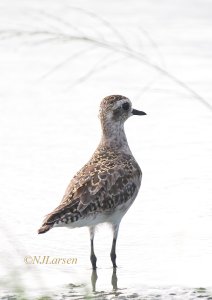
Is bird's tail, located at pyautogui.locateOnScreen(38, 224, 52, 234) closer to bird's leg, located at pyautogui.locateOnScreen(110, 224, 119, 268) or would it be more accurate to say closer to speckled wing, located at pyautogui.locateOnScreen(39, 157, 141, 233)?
speckled wing, located at pyautogui.locateOnScreen(39, 157, 141, 233)

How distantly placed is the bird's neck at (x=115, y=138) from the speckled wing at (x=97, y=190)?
0.33 meters

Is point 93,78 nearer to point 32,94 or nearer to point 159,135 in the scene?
point 32,94

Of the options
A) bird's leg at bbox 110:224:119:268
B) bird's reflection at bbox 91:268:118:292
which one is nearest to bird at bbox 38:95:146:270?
bird's leg at bbox 110:224:119:268

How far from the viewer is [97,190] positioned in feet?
36.0

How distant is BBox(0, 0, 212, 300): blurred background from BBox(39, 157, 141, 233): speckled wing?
1.54ft

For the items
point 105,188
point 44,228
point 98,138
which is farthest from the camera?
point 98,138

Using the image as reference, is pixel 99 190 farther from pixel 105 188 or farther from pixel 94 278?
pixel 94 278

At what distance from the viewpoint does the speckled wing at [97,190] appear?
416 inches

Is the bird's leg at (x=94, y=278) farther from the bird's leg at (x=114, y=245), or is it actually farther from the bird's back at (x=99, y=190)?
the bird's back at (x=99, y=190)

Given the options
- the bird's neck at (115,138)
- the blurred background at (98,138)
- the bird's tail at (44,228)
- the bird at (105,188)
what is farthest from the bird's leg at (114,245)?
the bird's neck at (115,138)

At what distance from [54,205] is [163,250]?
1892 millimetres

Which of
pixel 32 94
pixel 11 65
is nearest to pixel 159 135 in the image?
pixel 32 94

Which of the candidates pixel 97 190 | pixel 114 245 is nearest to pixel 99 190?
pixel 97 190

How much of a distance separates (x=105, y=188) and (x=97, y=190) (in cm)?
13
